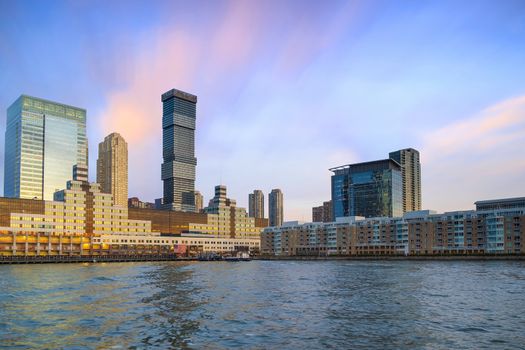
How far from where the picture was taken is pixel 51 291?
8325 cm

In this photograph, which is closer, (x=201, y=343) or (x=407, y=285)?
(x=201, y=343)

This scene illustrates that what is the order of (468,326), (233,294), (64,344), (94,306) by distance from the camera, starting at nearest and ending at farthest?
1. (64,344)
2. (468,326)
3. (94,306)
4. (233,294)

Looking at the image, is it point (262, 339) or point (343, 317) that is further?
point (343, 317)

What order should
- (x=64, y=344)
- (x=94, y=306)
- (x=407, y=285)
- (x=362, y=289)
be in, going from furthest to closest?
(x=407, y=285), (x=362, y=289), (x=94, y=306), (x=64, y=344)

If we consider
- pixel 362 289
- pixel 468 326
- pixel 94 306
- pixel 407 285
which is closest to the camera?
pixel 468 326

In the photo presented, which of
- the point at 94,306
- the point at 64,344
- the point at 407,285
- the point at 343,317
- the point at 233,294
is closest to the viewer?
the point at 64,344

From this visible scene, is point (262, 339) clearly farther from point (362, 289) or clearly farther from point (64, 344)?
point (362, 289)

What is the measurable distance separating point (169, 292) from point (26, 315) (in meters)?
28.4

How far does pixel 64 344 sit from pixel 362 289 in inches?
2204

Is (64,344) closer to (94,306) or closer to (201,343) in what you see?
(201,343)

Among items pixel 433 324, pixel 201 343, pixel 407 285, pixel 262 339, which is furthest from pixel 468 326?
pixel 407 285

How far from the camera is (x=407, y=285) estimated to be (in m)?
91.9

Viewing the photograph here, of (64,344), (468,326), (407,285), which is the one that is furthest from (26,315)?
(407,285)

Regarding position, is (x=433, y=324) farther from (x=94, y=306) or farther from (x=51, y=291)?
(x=51, y=291)
